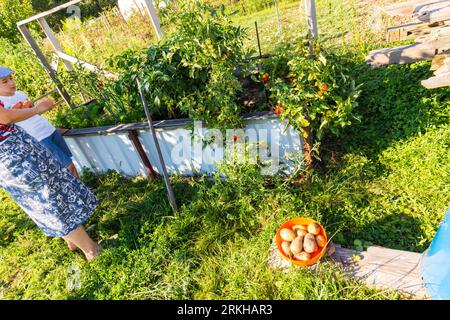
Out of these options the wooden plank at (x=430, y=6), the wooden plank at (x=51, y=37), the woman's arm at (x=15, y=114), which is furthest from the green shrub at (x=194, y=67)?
the wooden plank at (x=51, y=37)

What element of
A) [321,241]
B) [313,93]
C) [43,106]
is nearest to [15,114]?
[43,106]

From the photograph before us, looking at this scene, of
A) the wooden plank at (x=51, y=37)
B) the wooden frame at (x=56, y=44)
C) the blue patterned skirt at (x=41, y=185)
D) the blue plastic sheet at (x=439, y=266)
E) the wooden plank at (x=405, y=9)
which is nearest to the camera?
the blue plastic sheet at (x=439, y=266)

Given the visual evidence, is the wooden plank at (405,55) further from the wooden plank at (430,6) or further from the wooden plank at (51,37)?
the wooden plank at (51,37)

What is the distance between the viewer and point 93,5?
17.8 metres

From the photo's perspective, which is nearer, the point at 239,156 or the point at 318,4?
the point at 239,156

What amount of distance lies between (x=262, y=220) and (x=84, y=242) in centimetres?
176

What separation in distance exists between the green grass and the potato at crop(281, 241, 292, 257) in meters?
0.15

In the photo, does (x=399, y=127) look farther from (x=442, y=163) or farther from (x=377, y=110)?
(x=442, y=163)

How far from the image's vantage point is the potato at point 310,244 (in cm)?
206

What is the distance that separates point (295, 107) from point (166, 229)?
5.68 ft

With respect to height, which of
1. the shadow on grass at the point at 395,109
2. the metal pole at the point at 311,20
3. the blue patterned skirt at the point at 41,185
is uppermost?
the metal pole at the point at 311,20

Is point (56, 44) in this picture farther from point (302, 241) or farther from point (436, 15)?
point (436, 15)

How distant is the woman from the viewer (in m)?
2.25
